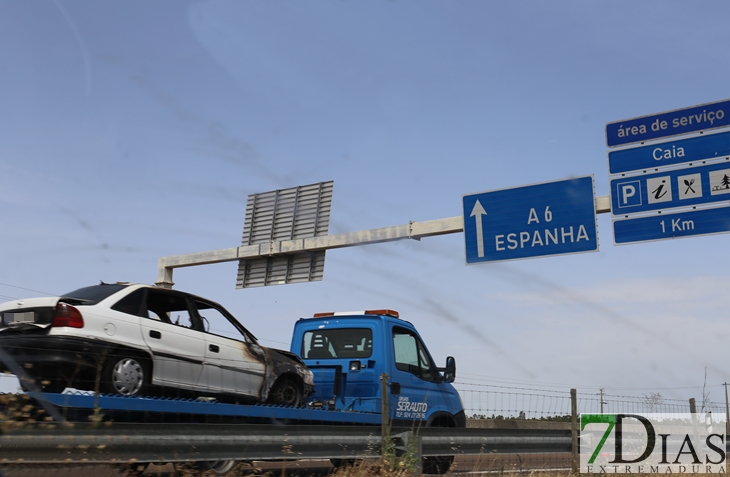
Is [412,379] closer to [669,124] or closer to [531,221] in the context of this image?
[531,221]

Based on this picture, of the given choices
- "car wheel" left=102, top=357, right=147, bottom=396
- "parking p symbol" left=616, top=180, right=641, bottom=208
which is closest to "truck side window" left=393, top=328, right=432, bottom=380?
"car wheel" left=102, top=357, right=147, bottom=396

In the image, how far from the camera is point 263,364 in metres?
9.01

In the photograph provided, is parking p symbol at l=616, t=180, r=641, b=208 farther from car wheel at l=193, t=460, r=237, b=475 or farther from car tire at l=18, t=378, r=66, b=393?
car tire at l=18, t=378, r=66, b=393

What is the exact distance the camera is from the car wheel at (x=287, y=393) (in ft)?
29.9

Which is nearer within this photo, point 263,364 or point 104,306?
point 104,306

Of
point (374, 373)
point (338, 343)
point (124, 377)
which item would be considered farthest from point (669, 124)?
point (124, 377)

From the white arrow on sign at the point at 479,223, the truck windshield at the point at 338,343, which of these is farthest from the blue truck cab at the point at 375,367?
the white arrow on sign at the point at 479,223

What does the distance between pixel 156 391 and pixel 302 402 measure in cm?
242

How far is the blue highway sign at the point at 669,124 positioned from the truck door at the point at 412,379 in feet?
22.3

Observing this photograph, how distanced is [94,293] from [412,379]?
4747 millimetres

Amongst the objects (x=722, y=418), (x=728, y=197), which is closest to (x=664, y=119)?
(x=728, y=197)

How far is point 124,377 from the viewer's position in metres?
7.38

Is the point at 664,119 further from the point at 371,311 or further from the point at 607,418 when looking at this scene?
the point at 371,311

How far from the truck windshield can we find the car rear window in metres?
3.74
